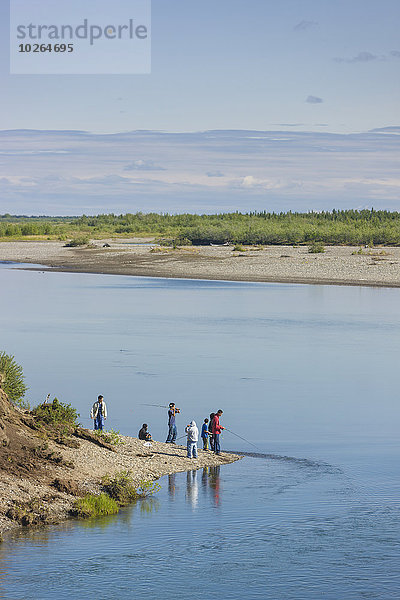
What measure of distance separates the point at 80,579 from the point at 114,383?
656 inches

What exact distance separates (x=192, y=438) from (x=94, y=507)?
3.67 metres

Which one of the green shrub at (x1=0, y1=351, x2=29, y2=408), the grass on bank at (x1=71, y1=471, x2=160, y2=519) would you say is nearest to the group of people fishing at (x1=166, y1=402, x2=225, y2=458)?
the grass on bank at (x1=71, y1=471, x2=160, y2=519)

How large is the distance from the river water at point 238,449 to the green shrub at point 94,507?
313mm

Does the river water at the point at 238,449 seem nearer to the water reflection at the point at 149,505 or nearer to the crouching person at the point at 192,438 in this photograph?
the water reflection at the point at 149,505

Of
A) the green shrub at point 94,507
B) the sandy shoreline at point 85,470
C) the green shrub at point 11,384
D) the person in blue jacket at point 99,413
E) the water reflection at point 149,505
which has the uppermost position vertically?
the green shrub at point 11,384

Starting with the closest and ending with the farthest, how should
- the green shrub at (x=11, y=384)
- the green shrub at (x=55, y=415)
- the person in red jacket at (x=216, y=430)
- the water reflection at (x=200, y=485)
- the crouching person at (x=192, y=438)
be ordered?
the water reflection at (x=200, y=485), the green shrub at (x=55, y=415), the crouching person at (x=192, y=438), the person in red jacket at (x=216, y=430), the green shrub at (x=11, y=384)

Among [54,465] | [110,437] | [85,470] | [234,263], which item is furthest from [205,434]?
[234,263]

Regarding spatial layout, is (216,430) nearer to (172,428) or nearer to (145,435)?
(172,428)

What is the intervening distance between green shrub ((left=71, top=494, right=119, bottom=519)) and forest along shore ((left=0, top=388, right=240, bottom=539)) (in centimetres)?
17

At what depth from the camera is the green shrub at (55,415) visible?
21.4 meters

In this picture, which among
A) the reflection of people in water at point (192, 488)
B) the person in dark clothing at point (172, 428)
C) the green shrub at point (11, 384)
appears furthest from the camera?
the green shrub at point (11, 384)

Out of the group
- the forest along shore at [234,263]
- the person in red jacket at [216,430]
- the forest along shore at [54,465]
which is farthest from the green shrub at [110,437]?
the forest along shore at [234,263]

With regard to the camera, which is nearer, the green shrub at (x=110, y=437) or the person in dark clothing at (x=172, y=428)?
the green shrub at (x=110, y=437)

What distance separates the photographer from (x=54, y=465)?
64.8 ft
